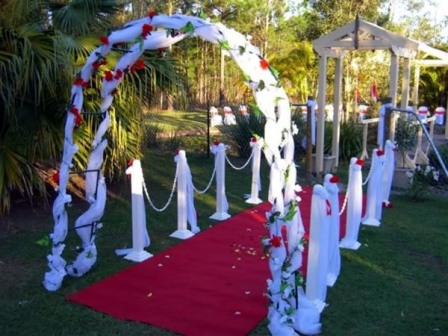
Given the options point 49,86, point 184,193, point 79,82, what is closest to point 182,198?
point 184,193

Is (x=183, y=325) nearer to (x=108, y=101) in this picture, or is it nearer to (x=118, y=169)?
(x=108, y=101)

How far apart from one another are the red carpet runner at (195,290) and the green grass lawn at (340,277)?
16 cm

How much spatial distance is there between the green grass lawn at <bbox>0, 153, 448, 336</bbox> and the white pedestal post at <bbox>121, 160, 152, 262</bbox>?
0.74ft

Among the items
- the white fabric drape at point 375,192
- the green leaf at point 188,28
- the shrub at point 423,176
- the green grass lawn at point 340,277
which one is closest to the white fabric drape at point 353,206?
the green grass lawn at point 340,277

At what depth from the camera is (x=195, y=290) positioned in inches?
191

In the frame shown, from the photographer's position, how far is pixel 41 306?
4.48m

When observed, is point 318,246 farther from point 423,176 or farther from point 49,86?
point 423,176

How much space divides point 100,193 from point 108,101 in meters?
0.96

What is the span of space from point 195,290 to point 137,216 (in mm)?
1313

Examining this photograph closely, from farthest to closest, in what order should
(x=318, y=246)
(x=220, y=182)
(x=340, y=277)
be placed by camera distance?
1. (x=220, y=182)
2. (x=340, y=277)
3. (x=318, y=246)

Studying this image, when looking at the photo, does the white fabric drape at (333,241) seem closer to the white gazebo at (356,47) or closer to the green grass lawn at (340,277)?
the green grass lawn at (340,277)

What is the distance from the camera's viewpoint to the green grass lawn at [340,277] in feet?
13.6

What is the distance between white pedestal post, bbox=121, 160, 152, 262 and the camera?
18.6 feet

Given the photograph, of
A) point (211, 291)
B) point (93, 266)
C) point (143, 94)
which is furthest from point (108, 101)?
point (143, 94)
